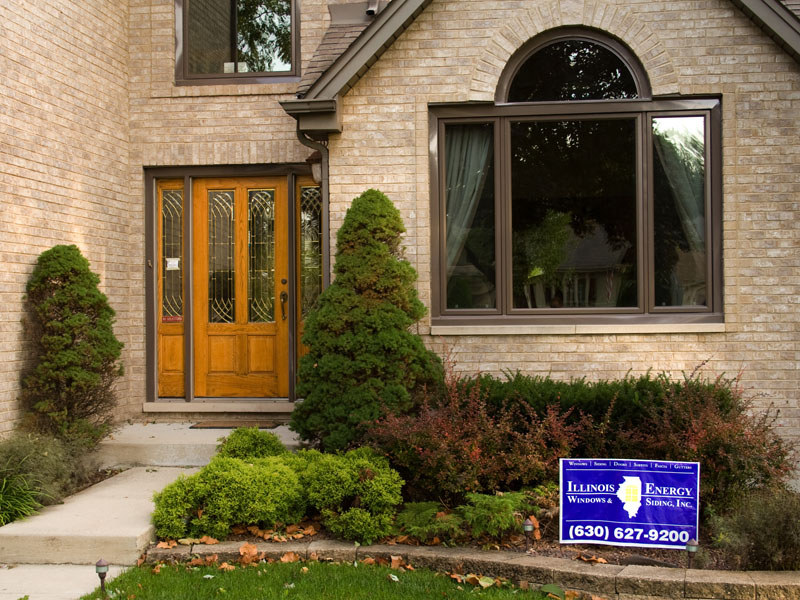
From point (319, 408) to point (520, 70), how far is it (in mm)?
3626

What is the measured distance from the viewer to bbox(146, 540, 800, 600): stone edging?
172 inches

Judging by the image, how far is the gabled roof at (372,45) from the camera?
6.68 metres

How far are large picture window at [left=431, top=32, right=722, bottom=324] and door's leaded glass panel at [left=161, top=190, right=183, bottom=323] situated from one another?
10.6 feet

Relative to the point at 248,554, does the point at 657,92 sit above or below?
above

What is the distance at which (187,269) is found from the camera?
8.77 meters

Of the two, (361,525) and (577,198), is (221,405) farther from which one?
(577,198)

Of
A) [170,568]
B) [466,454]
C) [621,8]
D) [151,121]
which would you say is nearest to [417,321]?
[466,454]

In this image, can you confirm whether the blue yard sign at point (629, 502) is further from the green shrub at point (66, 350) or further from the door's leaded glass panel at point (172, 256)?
the door's leaded glass panel at point (172, 256)

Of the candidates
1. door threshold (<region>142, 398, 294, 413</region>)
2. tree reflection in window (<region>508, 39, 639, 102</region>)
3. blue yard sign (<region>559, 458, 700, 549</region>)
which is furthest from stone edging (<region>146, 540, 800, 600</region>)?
tree reflection in window (<region>508, 39, 639, 102</region>)

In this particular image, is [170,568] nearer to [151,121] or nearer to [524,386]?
[524,386]

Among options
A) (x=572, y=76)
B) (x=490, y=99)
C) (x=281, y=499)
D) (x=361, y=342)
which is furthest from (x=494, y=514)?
(x=572, y=76)

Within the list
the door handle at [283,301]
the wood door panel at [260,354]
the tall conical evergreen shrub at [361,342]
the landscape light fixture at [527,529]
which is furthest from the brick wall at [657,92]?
the landscape light fixture at [527,529]

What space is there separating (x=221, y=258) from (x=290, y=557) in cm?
452

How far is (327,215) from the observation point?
7.39 meters
